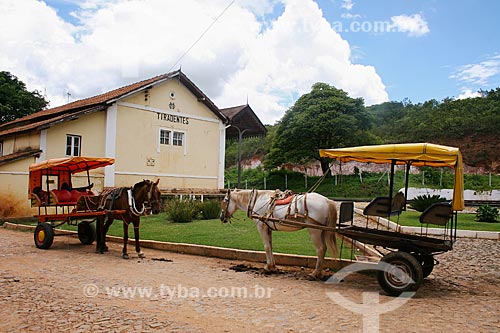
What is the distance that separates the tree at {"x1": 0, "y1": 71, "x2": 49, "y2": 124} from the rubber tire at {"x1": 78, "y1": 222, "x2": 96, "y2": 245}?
2513 centimetres

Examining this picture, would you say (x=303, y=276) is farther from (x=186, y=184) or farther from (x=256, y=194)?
(x=186, y=184)

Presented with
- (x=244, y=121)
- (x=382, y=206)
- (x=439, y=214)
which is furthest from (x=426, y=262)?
(x=244, y=121)

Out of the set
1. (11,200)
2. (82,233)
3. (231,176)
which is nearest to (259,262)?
(82,233)

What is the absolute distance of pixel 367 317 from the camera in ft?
16.9

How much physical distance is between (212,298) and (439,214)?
3.79 m

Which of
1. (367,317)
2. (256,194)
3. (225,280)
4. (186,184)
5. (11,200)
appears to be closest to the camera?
(367,317)

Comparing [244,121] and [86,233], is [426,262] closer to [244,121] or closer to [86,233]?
[86,233]

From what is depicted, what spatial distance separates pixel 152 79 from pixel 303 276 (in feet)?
53.8

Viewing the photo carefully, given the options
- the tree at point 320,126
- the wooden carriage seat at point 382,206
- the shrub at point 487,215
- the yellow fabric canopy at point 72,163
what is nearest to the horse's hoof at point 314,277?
the wooden carriage seat at point 382,206

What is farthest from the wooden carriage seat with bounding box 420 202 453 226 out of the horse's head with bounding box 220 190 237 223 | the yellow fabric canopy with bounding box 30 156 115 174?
the yellow fabric canopy with bounding box 30 156 115 174

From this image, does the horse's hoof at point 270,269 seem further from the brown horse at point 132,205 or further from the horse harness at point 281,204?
the brown horse at point 132,205

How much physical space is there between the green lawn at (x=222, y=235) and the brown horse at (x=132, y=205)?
5.44 ft

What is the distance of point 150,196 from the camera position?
992cm

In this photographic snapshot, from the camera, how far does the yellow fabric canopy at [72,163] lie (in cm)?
1059
